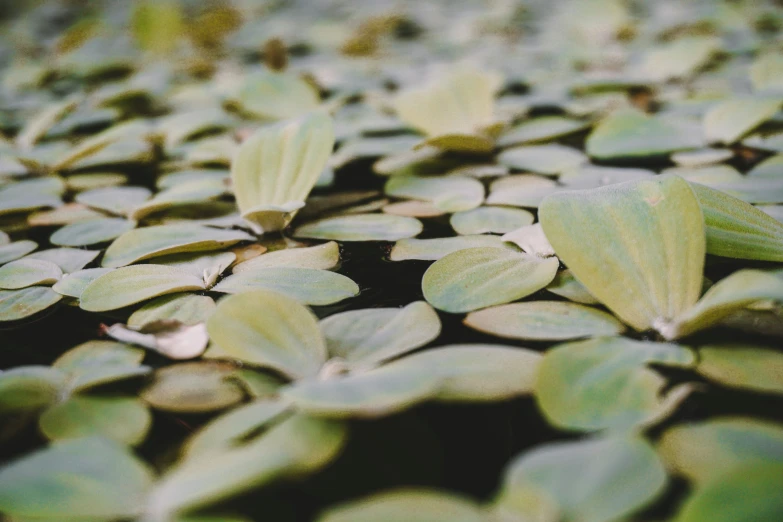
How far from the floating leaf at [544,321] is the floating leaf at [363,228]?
24cm

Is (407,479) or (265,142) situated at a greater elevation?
(265,142)

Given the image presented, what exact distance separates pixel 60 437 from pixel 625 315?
512mm

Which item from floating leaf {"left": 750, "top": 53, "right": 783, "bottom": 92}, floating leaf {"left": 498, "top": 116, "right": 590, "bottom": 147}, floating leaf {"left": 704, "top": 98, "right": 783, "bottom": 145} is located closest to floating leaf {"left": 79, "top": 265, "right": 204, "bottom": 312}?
floating leaf {"left": 498, "top": 116, "right": 590, "bottom": 147}

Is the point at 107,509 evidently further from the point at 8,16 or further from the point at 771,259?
the point at 8,16

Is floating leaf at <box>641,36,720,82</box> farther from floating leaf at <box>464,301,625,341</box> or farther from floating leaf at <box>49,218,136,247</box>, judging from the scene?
floating leaf at <box>49,218,136,247</box>

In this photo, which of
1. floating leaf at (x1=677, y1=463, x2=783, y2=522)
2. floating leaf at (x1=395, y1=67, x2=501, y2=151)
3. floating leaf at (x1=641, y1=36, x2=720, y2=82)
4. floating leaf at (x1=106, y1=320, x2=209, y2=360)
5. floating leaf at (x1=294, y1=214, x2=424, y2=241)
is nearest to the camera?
floating leaf at (x1=677, y1=463, x2=783, y2=522)

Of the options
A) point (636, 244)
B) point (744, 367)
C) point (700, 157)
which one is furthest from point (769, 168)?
point (744, 367)

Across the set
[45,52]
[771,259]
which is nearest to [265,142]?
[771,259]

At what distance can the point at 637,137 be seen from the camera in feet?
3.33

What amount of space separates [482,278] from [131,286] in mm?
404

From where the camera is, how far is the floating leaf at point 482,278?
589 millimetres

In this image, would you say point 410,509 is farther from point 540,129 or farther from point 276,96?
point 276,96

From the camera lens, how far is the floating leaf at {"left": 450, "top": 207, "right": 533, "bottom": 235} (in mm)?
778

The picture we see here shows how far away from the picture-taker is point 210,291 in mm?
654
